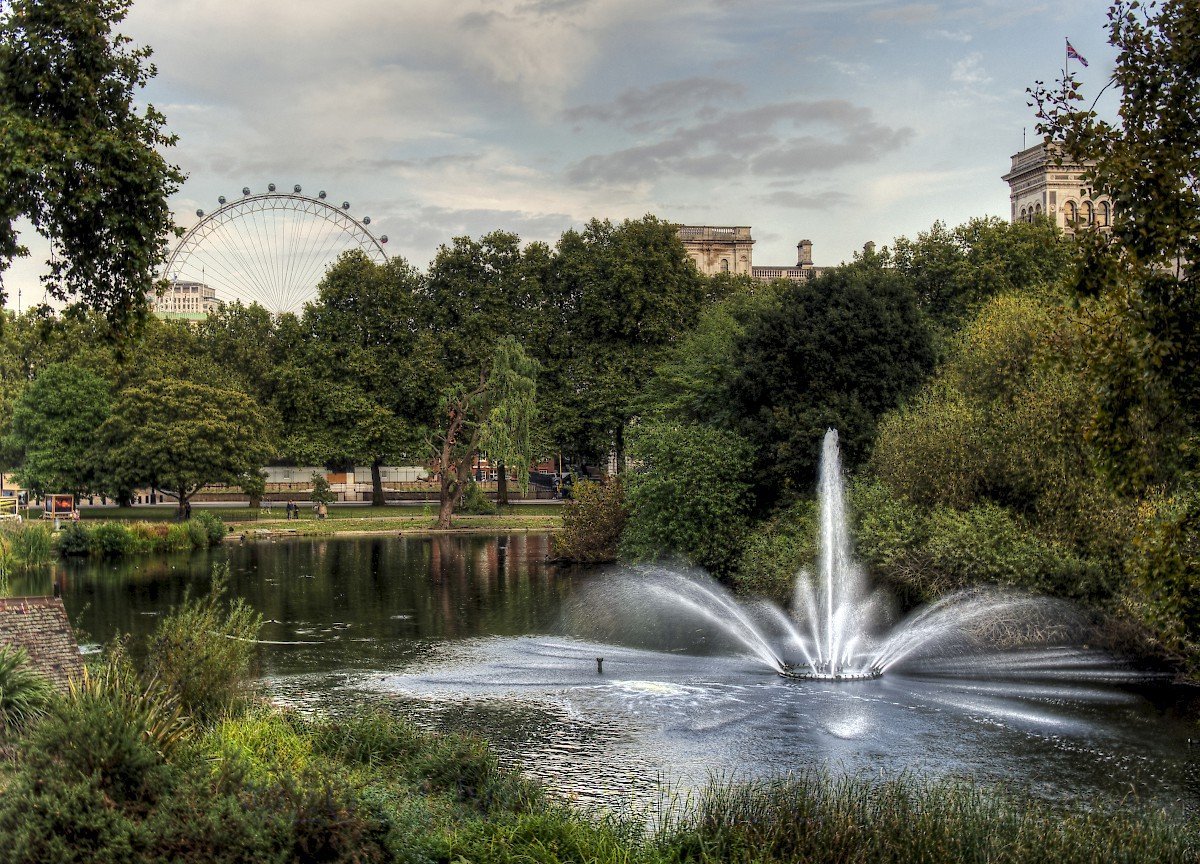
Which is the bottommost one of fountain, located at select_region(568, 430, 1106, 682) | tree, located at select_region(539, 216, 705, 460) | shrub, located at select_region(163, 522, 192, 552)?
fountain, located at select_region(568, 430, 1106, 682)

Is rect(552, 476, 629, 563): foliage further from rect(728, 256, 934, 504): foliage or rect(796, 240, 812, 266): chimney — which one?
rect(796, 240, 812, 266): chimney

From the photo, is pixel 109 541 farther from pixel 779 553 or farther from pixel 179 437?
pixel 779 553

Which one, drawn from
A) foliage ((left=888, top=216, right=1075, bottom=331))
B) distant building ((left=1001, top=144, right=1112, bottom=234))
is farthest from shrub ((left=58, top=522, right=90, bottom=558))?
distant building ((left=1001, top=144, right=1112, bottom=234))

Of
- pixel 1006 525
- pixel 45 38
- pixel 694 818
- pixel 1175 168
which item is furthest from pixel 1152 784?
pixel 45 38

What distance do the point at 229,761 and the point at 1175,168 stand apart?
1130 cm

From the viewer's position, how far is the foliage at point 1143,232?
11562 millimetres

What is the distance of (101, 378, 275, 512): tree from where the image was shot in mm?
66125

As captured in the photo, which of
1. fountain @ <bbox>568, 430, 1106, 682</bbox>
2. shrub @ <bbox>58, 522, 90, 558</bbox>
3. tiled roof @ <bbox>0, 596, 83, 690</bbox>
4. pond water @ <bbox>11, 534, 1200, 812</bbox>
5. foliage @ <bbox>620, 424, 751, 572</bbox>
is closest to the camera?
tiled roof @ <bbox>0, 596, 83, 690</bbox>

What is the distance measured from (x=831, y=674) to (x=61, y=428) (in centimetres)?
5942

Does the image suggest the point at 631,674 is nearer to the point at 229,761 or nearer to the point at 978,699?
the point at 978,699

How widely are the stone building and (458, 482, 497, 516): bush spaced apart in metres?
60.5

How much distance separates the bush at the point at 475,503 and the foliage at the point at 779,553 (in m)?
36.9

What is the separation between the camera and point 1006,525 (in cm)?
2948

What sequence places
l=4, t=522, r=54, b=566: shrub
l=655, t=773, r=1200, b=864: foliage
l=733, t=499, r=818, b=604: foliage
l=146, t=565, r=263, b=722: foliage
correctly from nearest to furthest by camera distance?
l=655, t=773, r=1200, b=864: foliage
l=146, t=565, r=263, b=722: foliage
l=733, t=499, r=818, b=604: foliage
l=4, t=522, r=54, b=566: shrub
